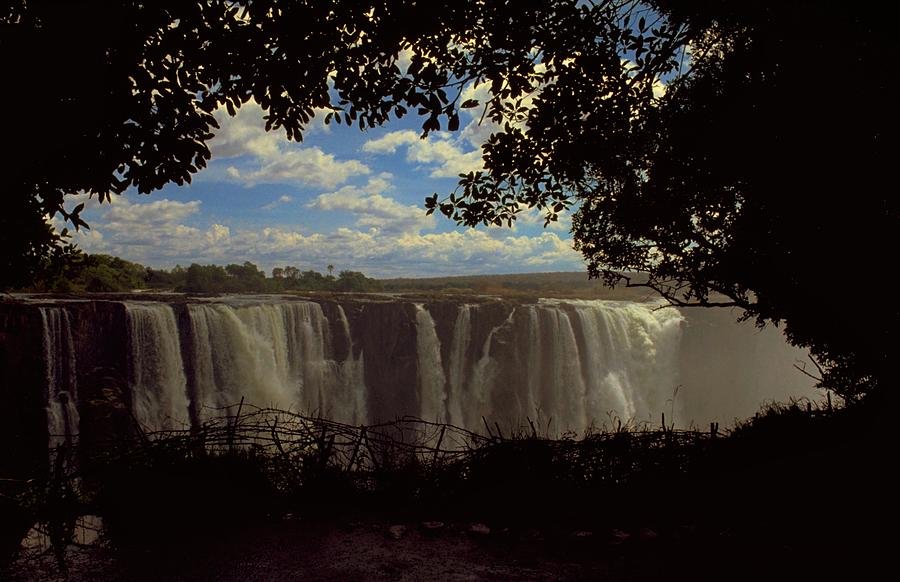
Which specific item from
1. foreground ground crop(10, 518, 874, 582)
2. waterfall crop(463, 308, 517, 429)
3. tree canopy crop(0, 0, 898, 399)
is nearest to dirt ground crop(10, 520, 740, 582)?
foreground ground crop(10, 518, 874, 582)

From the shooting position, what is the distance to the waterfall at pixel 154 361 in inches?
826

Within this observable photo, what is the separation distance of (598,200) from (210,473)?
264 inches

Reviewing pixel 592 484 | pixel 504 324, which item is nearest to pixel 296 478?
pixel 592 484

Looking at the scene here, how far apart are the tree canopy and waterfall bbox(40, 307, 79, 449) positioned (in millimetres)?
14552

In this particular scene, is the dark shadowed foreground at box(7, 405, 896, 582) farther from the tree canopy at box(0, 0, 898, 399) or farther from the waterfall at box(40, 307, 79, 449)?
the waterfall at box(40, 307, 79, 449)

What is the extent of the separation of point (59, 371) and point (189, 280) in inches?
1202

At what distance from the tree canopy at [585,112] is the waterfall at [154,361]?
1481 centimetres

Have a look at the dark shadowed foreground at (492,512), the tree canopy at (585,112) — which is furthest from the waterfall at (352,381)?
the dark shadowed foreground at (492,512)

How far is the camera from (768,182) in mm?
6645

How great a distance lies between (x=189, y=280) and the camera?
4844 centimetres

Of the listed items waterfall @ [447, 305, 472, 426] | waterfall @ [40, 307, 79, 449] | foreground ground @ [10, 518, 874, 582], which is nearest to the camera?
foreground ground @ [10, 518, 874, 582]

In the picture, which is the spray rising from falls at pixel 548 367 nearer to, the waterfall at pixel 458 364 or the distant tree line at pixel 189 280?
the waterfall at pixel 458 364

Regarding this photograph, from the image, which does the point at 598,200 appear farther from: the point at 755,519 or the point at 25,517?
the point at 25,517

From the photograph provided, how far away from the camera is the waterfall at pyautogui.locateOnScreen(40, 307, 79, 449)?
19.2 m
